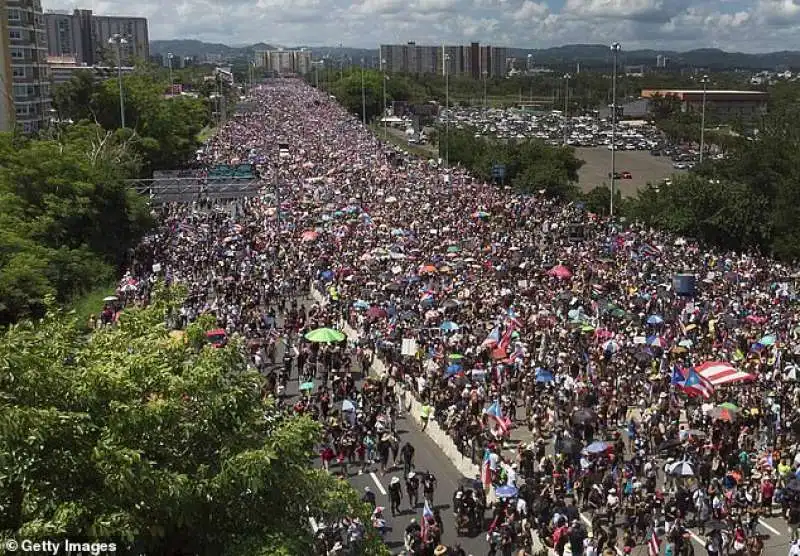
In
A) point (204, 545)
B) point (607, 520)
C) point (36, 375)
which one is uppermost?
point (36, 375)

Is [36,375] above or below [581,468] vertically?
above

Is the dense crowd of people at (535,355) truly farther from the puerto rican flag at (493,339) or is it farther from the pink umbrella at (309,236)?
the pink umbrella at (309,236)

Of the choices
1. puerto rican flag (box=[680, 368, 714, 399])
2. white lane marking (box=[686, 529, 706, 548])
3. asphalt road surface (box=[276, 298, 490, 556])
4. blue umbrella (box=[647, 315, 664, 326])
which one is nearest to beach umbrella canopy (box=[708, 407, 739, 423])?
puerto rican flag (box=[680, 368, 714, 399])

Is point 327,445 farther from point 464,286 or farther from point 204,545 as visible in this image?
point 464,286

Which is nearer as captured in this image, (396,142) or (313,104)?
(396,142)

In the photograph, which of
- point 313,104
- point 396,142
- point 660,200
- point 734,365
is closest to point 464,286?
point 734,365

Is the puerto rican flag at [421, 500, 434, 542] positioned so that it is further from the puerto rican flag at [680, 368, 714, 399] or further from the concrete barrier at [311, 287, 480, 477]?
the puerto rican flag at [680, 368, 714, 399]

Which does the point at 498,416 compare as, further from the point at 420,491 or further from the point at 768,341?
the point at 768,341

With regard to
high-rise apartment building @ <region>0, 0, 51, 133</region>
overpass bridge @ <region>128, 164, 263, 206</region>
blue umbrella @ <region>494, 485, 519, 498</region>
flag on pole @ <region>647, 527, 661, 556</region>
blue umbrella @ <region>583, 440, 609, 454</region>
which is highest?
high-rise apartment building @ <region>0, 0, 51, 133</region>
